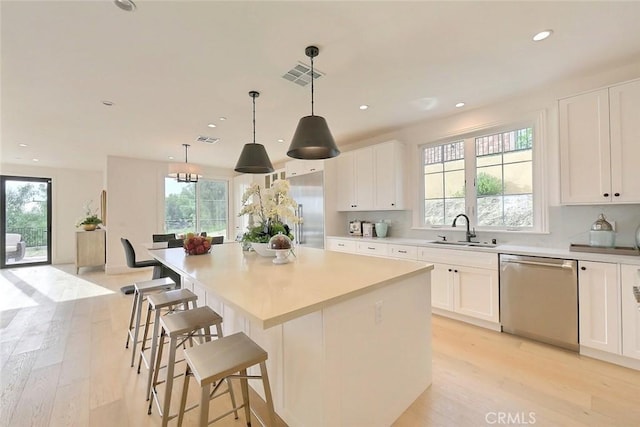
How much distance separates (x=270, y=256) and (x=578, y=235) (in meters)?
3.10

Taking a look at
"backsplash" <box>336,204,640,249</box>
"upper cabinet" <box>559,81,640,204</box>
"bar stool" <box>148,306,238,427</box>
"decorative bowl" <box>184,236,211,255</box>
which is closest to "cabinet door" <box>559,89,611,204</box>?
"upper cabinet" <box>559,81,640,204</box>

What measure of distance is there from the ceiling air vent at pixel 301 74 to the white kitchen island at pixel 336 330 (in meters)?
A: 1.71

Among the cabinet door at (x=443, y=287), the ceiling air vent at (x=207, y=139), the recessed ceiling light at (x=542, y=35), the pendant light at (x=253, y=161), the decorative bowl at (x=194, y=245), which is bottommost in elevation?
the cabinet door at (x=443, y=287)

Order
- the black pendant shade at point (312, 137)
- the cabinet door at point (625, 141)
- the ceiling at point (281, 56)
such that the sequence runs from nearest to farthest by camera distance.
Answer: the ceiling at point (281, 56) < the black pendant shade at point (312, 137) < the cabinet door at point (625, 141)

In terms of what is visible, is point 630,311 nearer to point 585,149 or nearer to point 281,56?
point 585,149

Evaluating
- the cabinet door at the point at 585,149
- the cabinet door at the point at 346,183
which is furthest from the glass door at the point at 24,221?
the cabinet door at the point at 585,149

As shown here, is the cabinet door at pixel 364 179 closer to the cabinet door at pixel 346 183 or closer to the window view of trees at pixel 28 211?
the cabinet door at pixel 346 183

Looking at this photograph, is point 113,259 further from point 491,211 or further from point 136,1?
point 491,211

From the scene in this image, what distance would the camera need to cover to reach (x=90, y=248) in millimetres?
6148

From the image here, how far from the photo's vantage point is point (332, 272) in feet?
5.73

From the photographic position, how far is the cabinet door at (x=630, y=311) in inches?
83.0

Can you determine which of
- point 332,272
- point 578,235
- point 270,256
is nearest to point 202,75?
point 270,256

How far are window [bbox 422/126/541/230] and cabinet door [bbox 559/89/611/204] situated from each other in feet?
1.63
